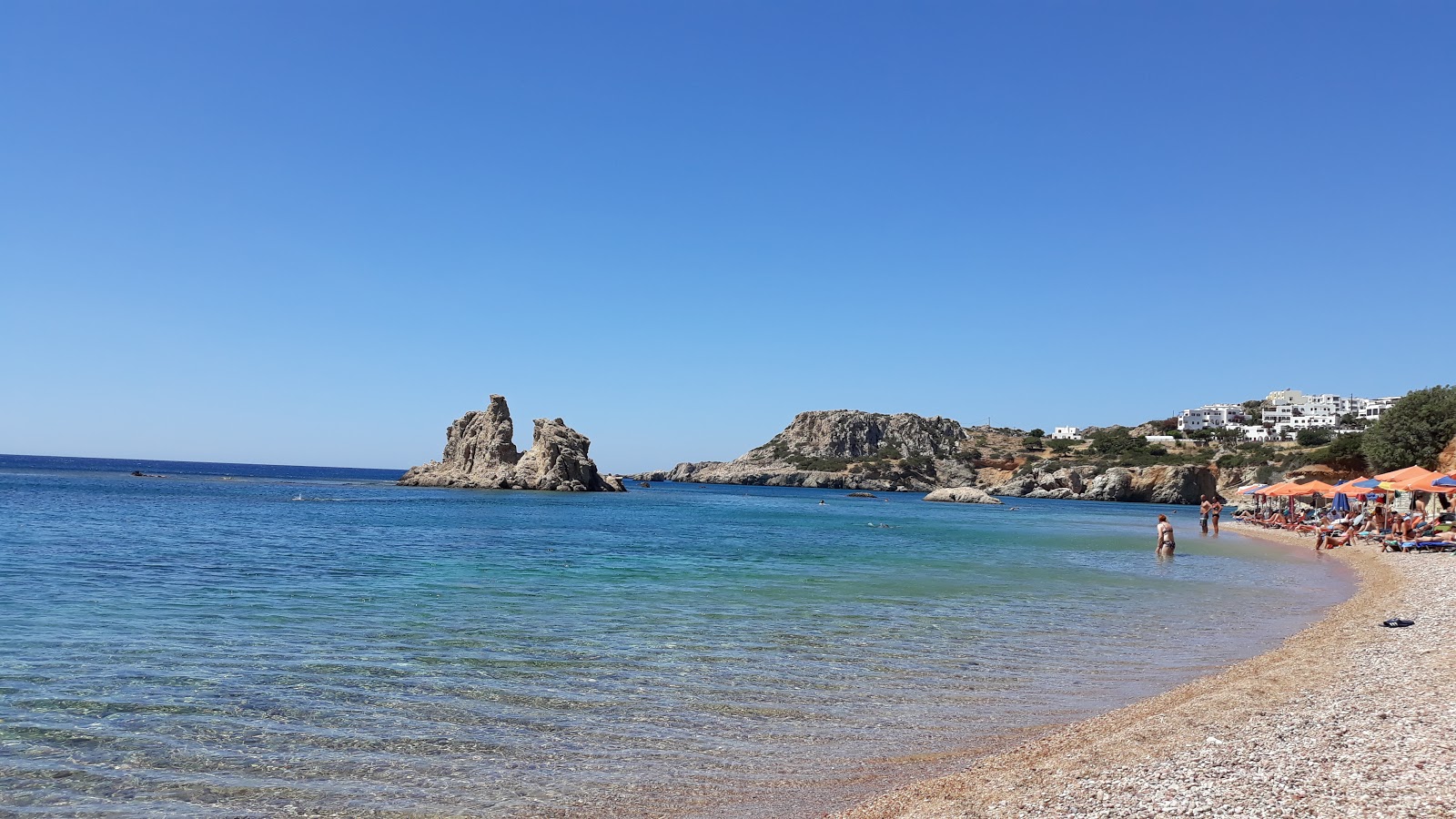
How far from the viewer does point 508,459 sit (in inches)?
3880

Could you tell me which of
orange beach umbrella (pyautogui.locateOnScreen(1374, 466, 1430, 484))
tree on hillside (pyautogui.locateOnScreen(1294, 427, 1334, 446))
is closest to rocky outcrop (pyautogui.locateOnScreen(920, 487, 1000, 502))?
tree on hillside (pyautogui.locateOnScreen(1294, 427, 1334, 446))

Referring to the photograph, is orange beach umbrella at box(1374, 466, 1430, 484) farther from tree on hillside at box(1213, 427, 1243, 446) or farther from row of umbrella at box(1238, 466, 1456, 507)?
tree on hillside at box(1213, 427, 1243, 446)

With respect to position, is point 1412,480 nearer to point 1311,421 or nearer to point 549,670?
point 549,670

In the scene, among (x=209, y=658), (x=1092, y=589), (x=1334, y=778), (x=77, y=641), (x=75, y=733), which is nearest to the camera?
(x=1334, y=778)

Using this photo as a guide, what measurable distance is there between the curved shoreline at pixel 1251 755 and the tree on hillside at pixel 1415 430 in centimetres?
6684

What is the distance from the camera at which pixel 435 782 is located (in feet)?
23.8

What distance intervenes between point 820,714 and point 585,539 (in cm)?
2757

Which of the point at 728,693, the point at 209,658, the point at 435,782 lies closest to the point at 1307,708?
the point at 728,693

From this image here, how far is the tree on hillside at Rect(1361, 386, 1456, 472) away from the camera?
6384cm

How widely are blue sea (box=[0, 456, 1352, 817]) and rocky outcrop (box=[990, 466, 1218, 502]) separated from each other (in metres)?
98.8

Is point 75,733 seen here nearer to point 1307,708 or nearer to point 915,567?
point 1307,708

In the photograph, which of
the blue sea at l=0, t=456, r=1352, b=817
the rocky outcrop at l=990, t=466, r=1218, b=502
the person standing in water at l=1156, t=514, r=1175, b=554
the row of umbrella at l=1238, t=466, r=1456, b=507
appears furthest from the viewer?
the rocky outcrop at l=990, t=466, r=1218, b=502

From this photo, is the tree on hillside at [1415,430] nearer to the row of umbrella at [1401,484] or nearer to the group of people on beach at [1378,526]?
the group of people on beach at [1378,526]

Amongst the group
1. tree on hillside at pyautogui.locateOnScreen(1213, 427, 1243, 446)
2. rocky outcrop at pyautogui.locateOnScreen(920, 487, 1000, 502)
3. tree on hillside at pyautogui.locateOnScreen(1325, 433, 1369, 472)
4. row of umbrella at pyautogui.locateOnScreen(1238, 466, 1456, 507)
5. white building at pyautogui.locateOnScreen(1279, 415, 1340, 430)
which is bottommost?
rocky outcrop at pyautogui.locateOnScreen(920, 487, 1000, 502)
